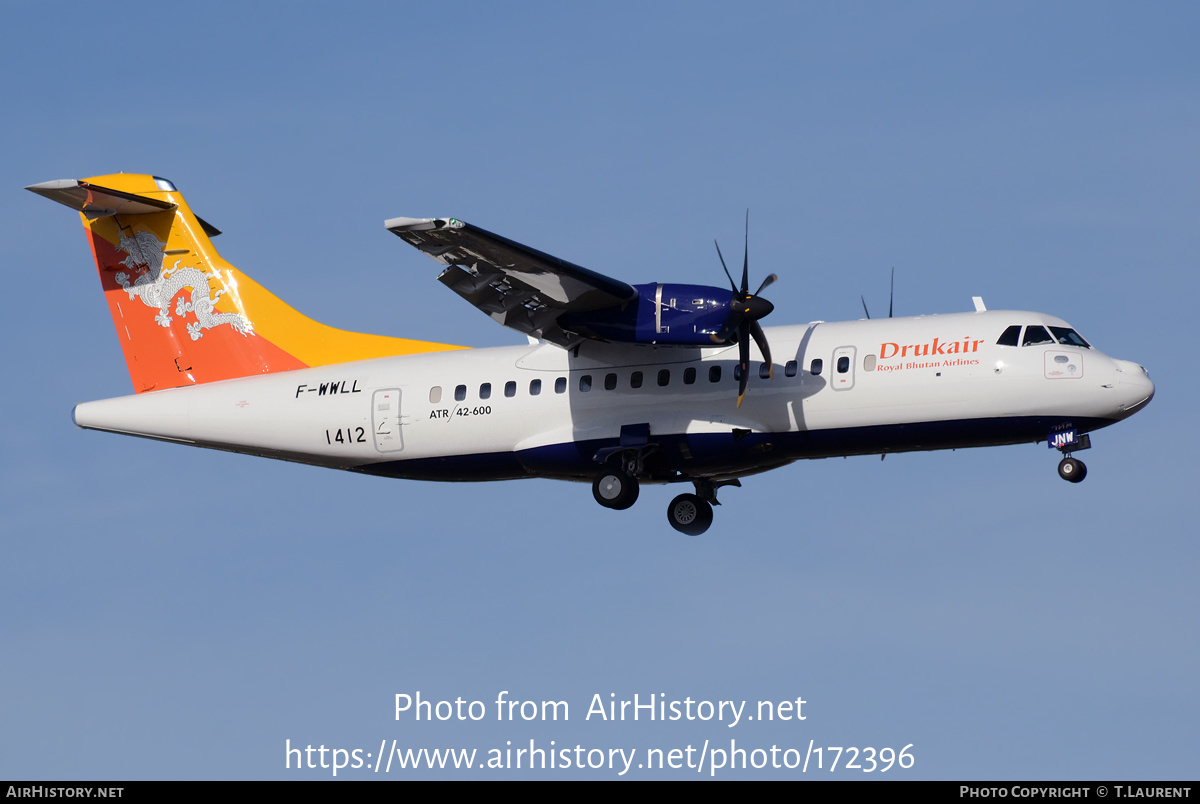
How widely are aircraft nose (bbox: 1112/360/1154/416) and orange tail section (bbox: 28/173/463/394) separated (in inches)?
455

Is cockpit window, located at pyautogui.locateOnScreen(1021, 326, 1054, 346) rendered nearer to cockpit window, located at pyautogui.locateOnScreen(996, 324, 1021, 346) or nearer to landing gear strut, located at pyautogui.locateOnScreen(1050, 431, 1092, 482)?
cockpit window, located at pyautogui.locateOnScreen(996, 324, 1021, 346)

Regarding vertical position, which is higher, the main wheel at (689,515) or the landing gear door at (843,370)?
the landing gear door at (843,370)

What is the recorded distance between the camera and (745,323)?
22.5 meters

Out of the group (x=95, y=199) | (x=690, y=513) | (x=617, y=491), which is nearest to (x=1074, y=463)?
(x=690, y=513)

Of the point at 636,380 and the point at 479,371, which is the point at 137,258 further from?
the point at 636,380

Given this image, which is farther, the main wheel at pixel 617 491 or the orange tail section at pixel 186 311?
the orange tail section at pixel 186 311

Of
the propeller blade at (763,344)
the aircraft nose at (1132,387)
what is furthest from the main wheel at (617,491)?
the aircraft nose at (1132,387)

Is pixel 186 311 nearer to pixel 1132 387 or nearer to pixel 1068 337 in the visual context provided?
pixel 1068 337

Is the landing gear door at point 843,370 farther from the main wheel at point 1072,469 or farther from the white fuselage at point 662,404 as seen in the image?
the main wheel at point 1072,469

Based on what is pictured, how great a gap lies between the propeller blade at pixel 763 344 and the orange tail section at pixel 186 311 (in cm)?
623

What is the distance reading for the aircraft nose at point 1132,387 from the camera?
21.8 metres

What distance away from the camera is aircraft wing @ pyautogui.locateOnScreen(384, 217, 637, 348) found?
21078 millimetres

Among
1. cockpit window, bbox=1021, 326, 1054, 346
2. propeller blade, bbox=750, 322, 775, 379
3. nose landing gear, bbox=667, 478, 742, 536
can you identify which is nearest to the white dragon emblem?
nose landing gear, bbox=667, 478, 742, 536
